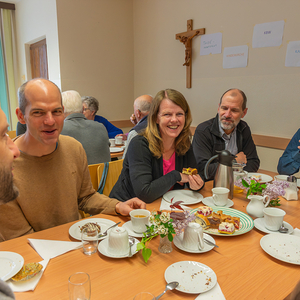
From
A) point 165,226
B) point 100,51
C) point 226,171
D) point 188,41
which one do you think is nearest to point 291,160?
point 226,171

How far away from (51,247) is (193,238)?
0.57 m

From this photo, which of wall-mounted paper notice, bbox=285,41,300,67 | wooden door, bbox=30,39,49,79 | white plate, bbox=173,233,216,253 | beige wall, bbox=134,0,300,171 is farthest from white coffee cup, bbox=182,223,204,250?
wooden door, bbox=30,39,49,79

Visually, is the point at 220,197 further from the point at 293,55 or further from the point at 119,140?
the point at 119,140

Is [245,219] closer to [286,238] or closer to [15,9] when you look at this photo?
[286,238]

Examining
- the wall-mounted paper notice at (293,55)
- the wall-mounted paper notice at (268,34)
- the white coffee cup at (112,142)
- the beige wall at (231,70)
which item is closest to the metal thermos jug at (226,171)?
the beige wall at (231,70)

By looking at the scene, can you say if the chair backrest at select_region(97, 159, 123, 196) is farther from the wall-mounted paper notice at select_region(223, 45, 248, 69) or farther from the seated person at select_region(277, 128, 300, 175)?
the wall-mounted paper notice at select_region(223, 45, 248, 69)

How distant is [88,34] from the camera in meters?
4.36

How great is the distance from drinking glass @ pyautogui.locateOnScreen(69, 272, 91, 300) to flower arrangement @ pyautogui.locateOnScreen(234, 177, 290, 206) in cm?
105

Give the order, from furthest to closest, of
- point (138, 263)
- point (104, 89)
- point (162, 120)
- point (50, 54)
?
1. point (104, 89)
2. point (50, 54)
3. point (162, 120)
4. point (138, 263)

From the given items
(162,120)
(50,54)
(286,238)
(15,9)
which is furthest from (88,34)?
(286,238)

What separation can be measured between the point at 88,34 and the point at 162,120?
11.0 ft

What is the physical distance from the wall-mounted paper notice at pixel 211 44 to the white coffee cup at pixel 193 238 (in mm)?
3020

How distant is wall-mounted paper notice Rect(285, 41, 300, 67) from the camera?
2.76m

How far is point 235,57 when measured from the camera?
3.31 m
